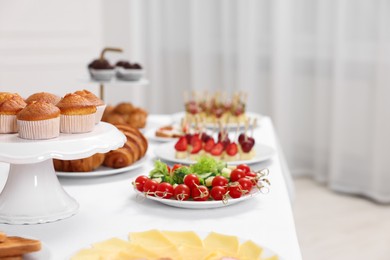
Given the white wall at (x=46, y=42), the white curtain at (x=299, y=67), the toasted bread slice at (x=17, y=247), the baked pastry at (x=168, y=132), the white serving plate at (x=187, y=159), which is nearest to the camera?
the toasted bread slice at (x=17, y=247)

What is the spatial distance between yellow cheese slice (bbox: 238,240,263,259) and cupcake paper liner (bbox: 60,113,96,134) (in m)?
0.40

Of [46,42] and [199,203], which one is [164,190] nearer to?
[199,203]

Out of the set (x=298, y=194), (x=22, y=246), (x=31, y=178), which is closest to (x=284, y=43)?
(x=298, y=194)

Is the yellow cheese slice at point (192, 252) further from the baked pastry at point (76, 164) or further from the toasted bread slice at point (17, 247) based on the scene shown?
the baked pastry at point (76, 164)

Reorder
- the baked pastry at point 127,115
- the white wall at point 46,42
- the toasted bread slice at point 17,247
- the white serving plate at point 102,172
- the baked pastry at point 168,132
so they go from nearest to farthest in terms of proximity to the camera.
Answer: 1. the toasted bread slice at point 17,247
2. the white serving plate at point 102,172
3. the baked pastry at point 168,132
4. the baked pastry at point 127,115
5. the white wall at point 46,42

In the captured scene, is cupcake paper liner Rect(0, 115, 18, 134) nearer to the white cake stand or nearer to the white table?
the white cake stand

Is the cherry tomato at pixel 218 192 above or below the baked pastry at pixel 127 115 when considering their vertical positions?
below

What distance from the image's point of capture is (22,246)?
3.44 ft

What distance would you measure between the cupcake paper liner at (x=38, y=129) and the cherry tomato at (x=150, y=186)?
0.87ft

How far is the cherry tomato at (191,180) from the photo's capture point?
1.42 meters


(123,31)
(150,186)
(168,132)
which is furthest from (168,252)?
(123,31)

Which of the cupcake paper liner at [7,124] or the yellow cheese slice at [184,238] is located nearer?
the yellow cheese slice at [184,238]

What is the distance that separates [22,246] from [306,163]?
3.45 metres

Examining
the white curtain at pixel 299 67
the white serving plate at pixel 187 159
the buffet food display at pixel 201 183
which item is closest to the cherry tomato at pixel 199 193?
the buffet food display at pixel 201 183
